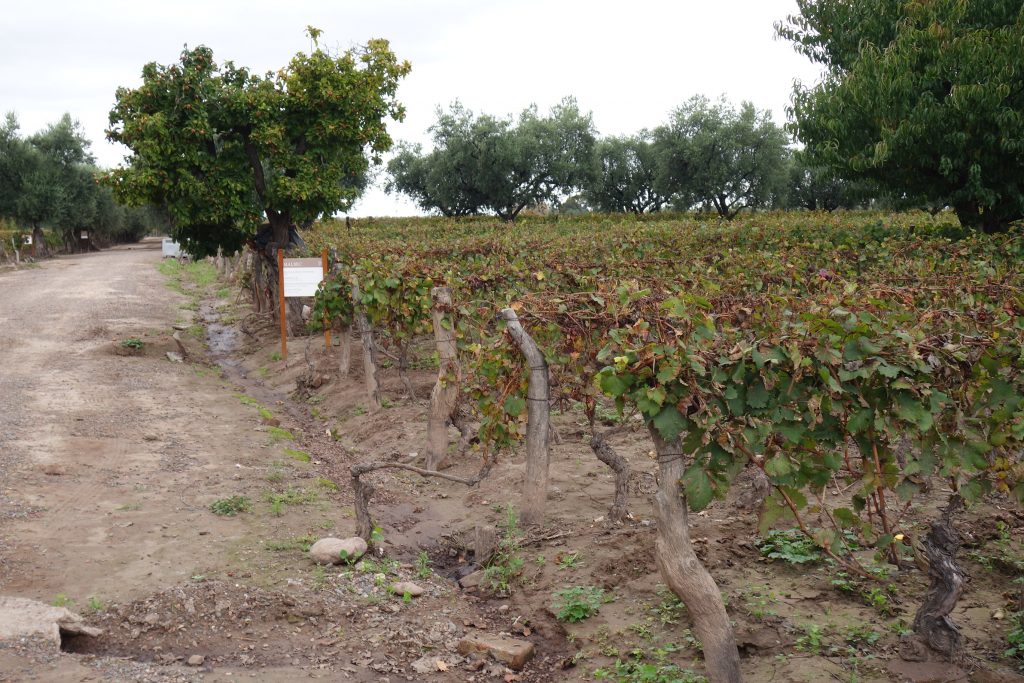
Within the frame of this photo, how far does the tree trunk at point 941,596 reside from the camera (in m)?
4.42

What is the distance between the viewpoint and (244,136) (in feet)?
62.7

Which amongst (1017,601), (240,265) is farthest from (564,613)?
(240,265)

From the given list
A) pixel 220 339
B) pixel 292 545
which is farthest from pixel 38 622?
pixel 220 339

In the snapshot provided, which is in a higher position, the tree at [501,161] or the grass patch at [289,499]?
A: the tree at [501,161]

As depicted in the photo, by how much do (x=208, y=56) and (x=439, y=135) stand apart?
33906 millimetres

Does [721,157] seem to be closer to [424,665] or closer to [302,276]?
[302,276]

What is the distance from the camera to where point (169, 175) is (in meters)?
17.8

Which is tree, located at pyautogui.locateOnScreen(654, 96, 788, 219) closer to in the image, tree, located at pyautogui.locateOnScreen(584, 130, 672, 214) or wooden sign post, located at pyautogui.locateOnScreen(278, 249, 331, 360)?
tree, located at pyautogui.locateOnScreen(584, 130, 672, 214)

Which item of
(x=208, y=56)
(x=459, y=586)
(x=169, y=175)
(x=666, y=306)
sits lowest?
(x=459, y=586)

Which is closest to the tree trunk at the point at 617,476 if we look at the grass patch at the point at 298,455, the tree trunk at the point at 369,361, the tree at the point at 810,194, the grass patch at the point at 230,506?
the grass patch at the point at 230,506

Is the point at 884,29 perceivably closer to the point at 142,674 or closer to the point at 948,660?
the point at 948,660

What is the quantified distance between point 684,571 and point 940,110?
40.2 ft

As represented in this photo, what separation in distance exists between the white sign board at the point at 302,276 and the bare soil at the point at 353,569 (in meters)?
4.13

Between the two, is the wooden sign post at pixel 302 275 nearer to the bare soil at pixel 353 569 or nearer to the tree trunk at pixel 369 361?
the tree trunk at pixel 369 361
